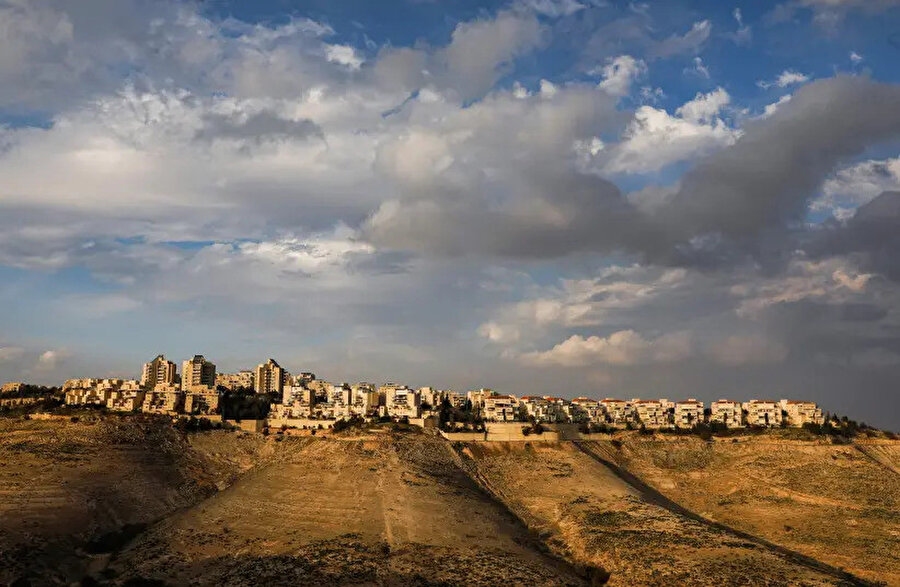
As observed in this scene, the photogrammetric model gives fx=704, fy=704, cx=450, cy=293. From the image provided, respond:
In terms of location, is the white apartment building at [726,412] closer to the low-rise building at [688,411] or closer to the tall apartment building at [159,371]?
the low-rise building at [688,411]

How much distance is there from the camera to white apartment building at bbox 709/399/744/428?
151875 millimetres

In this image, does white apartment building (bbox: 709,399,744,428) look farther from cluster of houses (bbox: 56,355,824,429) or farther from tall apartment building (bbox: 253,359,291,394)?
tall apartment building (bbox: 253,359,291,394)

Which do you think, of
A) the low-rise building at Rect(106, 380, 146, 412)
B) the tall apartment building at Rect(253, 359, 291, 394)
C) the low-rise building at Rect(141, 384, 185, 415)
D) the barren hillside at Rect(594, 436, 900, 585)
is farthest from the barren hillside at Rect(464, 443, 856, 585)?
the tall apartment building at Rect(253, 359, 291, 394)

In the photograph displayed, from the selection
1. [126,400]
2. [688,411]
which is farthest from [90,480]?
[688,411]

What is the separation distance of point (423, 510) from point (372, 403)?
93306mm

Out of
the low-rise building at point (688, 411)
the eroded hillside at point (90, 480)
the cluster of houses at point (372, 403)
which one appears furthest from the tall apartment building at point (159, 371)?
the low-rise building at point (688, 411)

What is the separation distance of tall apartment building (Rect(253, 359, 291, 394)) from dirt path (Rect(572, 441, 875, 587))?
4028 inches

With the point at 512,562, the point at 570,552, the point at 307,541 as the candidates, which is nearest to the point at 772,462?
the point at 570,552

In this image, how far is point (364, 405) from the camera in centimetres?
15588

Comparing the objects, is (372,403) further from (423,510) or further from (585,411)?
(423,510)

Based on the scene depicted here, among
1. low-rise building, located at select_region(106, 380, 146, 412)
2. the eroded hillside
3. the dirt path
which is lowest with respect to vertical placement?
the dirt path

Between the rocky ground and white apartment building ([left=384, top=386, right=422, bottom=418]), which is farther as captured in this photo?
white apartment building ([left=384, top=386, right=422, bottom=418])

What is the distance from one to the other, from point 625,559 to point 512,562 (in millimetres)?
9836

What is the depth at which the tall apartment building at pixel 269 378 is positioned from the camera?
184 meters
